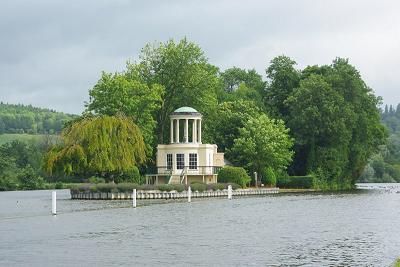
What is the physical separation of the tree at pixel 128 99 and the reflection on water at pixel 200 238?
34985 millimetres

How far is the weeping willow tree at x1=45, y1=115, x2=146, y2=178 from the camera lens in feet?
228

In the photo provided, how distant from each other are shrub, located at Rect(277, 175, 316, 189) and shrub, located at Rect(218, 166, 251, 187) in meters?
15.2

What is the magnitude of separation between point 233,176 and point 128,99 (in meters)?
14.2

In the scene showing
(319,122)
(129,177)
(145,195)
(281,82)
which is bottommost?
(145,195)

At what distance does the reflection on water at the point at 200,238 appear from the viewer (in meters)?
23.9

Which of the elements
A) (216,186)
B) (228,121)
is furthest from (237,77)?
(216,186)

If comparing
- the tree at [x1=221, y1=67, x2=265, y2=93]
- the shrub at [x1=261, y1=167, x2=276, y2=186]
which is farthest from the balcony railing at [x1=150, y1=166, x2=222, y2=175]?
the tree at [x1=221, y1=67, x2=265, y2=93]

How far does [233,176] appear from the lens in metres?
81.4

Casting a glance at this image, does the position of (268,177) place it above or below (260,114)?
below

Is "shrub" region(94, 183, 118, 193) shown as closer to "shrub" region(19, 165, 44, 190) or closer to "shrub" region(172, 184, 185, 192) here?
"shrub" region(172, 184, 185, 192)

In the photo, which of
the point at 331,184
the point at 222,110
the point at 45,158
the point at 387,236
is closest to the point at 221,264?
the point at 387,236

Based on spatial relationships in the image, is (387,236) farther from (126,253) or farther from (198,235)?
(126,253)

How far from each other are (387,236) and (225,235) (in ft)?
22.1

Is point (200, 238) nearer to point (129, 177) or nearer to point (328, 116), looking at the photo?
point (129, 177)
